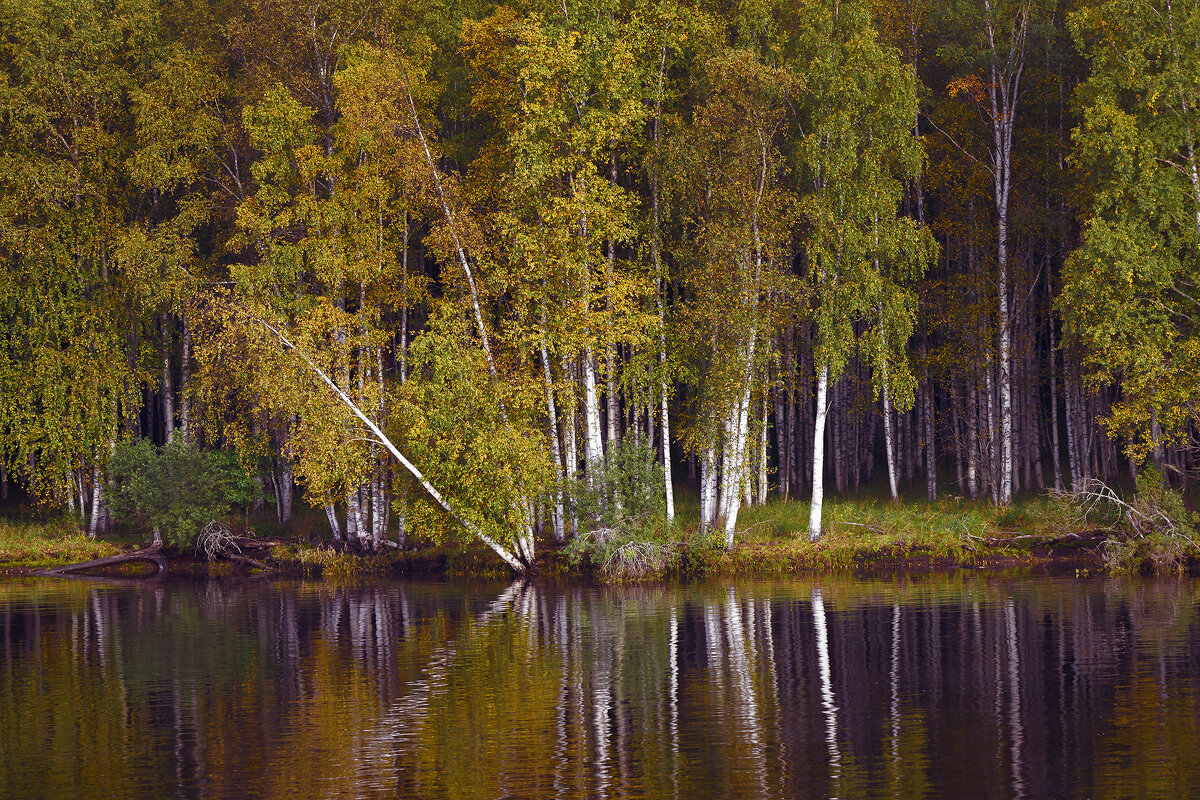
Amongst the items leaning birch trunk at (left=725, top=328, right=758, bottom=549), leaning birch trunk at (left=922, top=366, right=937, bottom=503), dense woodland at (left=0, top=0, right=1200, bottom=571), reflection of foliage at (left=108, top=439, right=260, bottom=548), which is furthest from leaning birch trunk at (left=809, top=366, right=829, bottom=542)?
reflection of foliage at (left=108, top=439, right=260, bottom=548)

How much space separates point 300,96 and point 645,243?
1468 centimetres

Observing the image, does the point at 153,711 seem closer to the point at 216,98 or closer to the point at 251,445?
the point at 251,445

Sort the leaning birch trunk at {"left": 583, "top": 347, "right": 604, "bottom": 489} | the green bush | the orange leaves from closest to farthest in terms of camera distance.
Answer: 1. the green bush
2. the leaning birch trunk at {"left": 583, "top": 347, "right": 604, "bottom": 489}
3. the orange leaves

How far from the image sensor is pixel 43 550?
4972 centimetres

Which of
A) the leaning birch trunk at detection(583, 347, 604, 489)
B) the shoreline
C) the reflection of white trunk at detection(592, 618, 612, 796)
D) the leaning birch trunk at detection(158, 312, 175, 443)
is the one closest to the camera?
the reflection of white trunk at detection(592, 618, 612, 796)

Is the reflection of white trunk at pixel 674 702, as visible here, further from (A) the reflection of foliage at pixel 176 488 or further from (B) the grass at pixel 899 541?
(A) the reflection of foliage at pixel 176 488

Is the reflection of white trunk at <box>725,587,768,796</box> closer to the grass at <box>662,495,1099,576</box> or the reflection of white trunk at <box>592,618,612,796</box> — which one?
the reflection of white trunk at <box>592,618,612,796</box>

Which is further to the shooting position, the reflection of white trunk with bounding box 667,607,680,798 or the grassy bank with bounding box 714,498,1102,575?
the grassy bank with bounding box 714,498,1102,575

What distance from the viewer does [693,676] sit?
2267 cm

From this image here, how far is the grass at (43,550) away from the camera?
49.2 m

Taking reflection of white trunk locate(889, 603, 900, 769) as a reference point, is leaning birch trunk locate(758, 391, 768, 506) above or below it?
above

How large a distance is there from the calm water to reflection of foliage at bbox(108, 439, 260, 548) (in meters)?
12.2

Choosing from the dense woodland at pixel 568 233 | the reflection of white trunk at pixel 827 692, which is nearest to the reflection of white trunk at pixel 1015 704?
the reflection of white trunk at pixel 827 692

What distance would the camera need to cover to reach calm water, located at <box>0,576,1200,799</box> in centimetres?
1563
